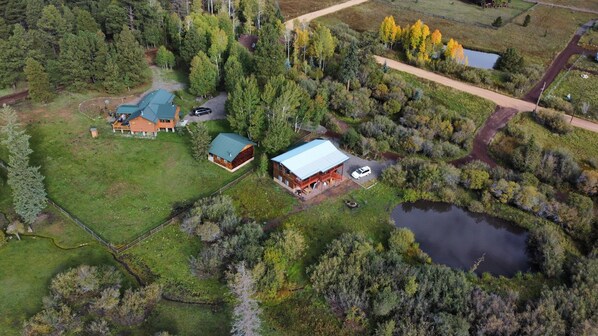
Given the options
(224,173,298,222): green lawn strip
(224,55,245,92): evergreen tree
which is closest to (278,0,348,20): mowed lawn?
(224,55,245,92): evergreen tree

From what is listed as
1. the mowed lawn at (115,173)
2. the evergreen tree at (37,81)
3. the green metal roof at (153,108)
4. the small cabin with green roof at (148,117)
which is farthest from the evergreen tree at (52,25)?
the small cabin with green roof at (148,117)

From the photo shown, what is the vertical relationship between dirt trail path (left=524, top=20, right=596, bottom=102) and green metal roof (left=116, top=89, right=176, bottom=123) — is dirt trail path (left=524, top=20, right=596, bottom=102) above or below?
above

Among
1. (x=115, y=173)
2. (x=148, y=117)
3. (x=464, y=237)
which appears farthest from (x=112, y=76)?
(x=464, y=237)

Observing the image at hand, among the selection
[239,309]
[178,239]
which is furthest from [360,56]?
[239,309]

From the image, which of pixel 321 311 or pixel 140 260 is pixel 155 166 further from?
pixel 321 311

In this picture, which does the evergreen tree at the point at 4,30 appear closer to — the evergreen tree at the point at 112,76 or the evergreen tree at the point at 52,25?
the evergreen tree at the point at 52,25

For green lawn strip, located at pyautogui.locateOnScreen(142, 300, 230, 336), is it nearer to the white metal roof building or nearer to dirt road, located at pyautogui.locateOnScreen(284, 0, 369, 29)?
the white metal roof building
